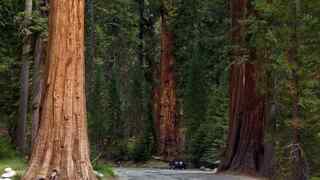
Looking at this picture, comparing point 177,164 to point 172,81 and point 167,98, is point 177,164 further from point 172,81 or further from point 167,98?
point 172,81

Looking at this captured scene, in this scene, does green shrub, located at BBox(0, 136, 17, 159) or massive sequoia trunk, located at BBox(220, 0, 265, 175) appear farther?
massive sequoia trunk, located at BBox(220, 0, 265, 175)

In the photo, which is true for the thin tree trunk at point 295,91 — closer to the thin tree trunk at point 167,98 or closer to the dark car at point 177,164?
the dark car at point 177,164

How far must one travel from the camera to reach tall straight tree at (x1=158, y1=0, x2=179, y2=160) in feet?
96.0

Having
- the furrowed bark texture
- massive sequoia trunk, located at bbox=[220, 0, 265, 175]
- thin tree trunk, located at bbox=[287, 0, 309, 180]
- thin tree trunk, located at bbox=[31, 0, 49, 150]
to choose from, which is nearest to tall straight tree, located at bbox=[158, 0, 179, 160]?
the furrowed bark texture

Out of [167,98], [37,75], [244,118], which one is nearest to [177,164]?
[167,98]

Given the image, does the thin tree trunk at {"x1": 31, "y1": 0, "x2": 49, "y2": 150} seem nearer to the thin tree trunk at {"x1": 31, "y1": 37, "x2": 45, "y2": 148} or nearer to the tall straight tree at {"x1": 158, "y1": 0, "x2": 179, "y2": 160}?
the thin tree trunk at {"x1": 31, "y1": 37, "x2": 45, "y2": 148}

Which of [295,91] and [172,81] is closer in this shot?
[295,91]

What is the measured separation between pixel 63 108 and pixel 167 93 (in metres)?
17.4

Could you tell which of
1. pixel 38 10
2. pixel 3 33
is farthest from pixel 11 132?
pixel 38 10

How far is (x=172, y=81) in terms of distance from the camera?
29609 millimetres

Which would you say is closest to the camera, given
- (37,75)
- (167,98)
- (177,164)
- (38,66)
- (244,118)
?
(37,75)

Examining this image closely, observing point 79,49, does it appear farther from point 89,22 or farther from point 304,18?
point 89,22

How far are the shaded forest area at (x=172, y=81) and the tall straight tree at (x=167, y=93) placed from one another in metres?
0.05

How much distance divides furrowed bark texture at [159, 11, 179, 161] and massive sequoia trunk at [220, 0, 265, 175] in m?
10.1
